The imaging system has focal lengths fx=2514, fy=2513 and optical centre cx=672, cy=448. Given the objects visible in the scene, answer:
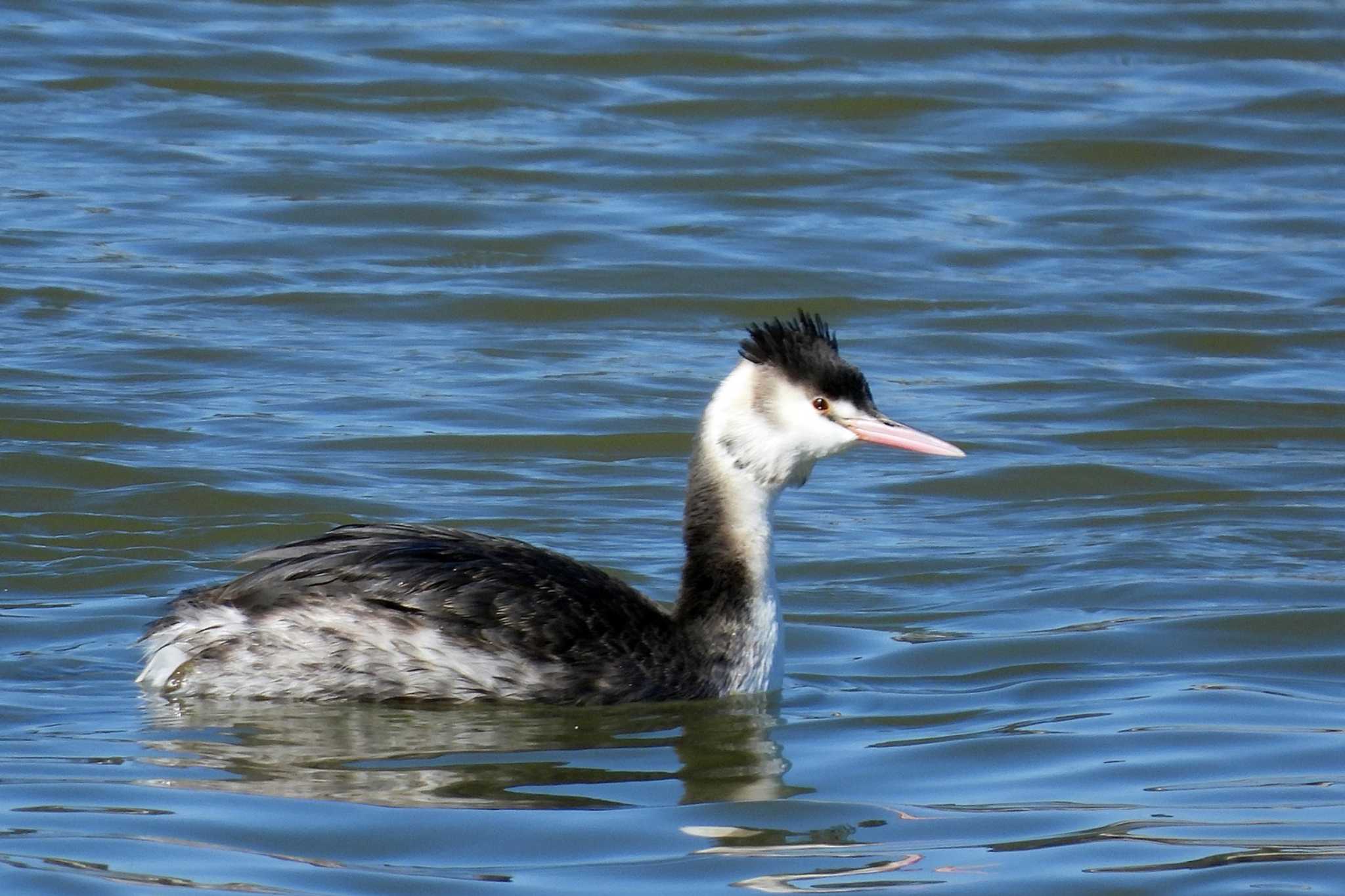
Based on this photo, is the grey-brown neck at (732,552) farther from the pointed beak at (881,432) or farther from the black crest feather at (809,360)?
the pointed beak at (881,432)

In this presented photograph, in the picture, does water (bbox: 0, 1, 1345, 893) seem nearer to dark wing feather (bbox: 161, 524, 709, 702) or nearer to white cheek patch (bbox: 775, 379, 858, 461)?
dark wing feather (bbox: 161, 524, 709, 702)

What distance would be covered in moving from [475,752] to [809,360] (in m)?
1.56

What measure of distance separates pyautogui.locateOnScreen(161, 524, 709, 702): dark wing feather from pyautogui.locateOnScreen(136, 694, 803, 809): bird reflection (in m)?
0.10

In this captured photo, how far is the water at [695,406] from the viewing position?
5.93 meters

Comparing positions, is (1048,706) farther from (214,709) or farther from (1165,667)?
(214,709)

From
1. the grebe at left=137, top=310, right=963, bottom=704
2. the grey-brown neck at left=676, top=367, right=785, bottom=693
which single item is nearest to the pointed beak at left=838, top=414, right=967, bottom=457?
the grebe at left=137, top=310, right=963, bottom=704

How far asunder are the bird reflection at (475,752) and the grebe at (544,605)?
0.25 ft

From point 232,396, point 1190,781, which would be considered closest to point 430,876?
point 1190,781

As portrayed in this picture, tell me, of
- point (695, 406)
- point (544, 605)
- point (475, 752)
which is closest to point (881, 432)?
point (544, 605)

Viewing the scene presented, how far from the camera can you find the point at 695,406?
1060 centimetres

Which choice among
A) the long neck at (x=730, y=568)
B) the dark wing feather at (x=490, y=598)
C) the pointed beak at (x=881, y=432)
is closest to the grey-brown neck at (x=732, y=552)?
the long neck at (x=730, y=568)

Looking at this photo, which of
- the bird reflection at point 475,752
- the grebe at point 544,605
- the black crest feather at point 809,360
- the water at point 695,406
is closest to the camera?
the water at point 695,406

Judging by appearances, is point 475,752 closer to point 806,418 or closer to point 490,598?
point 490,598

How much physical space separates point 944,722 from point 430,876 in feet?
6.57
